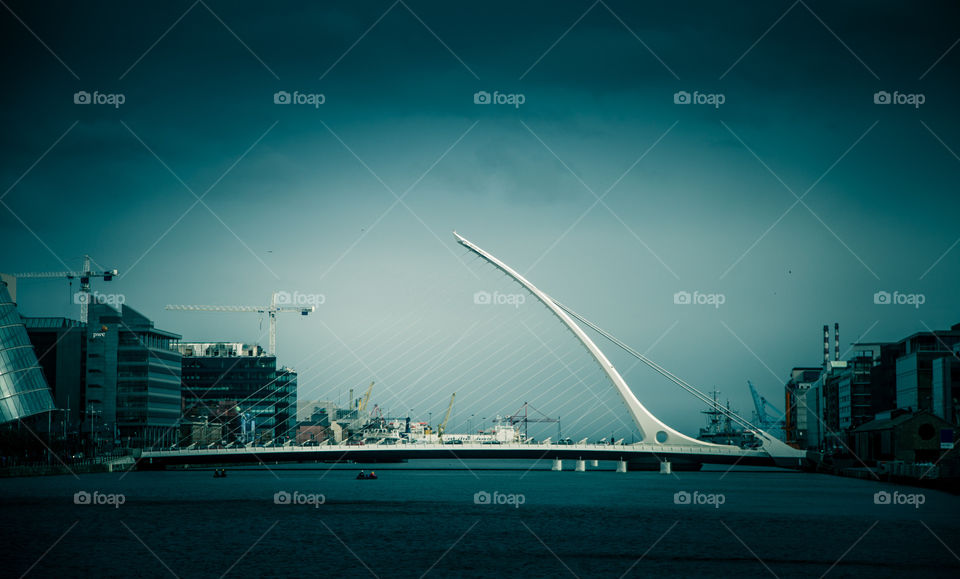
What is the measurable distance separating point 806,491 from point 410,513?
123ft

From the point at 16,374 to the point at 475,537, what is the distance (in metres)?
83.6

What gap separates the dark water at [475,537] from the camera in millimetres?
35688

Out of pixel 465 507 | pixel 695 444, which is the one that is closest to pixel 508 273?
pixel 695 444

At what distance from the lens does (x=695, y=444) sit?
372ft

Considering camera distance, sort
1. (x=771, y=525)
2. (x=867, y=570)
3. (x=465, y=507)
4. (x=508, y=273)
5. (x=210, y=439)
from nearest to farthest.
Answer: (x=867, y=570)
(x=771, y=525)
(x=465, y=507)
(x=508, y=273)
(x=210, y=439)

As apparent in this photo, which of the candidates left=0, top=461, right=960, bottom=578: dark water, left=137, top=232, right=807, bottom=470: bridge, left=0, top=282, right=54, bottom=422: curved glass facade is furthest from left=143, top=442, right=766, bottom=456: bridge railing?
left=0, top=461, right=960, bottom=578: dark water

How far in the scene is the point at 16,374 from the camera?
11369 cm

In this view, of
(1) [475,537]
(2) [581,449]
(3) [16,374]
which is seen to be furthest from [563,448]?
(1) [475,537]

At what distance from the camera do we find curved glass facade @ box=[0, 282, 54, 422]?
11150cm

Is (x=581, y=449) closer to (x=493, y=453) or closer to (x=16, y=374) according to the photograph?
(x=493, y=453)

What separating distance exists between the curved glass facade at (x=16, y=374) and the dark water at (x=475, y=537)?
42131 mm

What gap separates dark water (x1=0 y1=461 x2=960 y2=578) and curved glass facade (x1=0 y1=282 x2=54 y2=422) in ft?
138

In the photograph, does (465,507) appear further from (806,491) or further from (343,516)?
(806,491)

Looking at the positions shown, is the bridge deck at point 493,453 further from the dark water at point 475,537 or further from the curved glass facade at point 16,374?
the dark water at point 475,537
